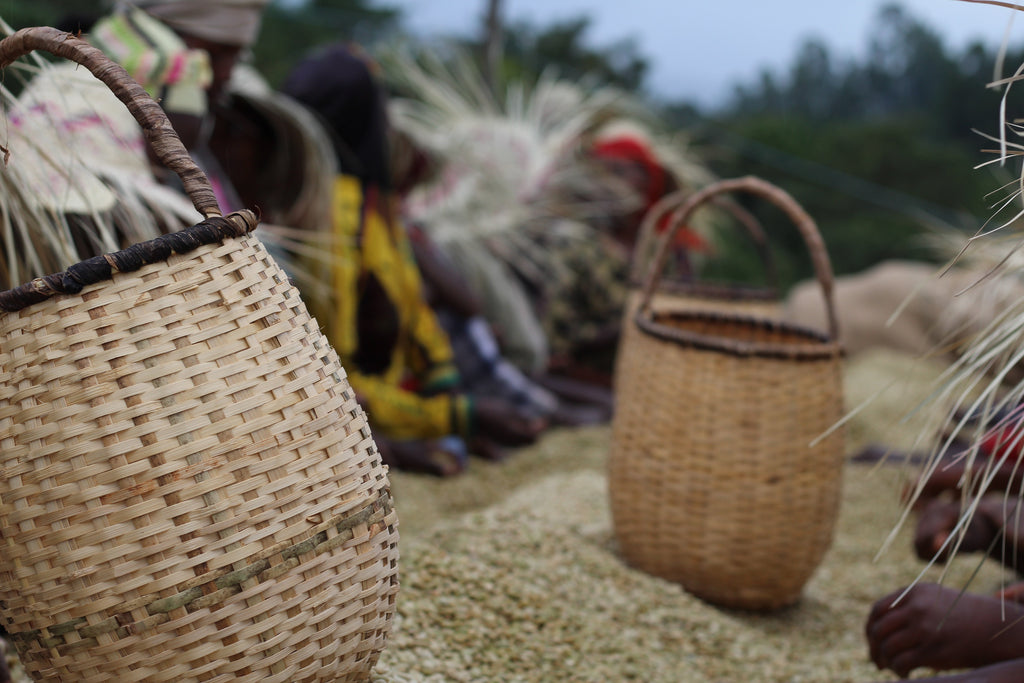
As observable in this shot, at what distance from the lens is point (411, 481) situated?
115 inches

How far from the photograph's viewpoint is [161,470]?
928mm

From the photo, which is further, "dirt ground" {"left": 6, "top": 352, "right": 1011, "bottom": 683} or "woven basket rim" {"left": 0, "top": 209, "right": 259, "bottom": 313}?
"dirt ground" {"left": 6, "top": 352, "right": 1011, "bottom": 683}

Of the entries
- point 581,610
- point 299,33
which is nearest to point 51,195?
point 581,610

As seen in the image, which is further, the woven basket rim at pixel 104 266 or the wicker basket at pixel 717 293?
the wicker basket at pixel 717 293

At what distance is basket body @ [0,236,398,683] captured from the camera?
0.93 metres

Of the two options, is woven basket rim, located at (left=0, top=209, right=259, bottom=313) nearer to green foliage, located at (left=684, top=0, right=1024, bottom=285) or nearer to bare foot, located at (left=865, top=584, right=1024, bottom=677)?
bare foot, located at (left=865, top=584, right=1024, bottom=677)

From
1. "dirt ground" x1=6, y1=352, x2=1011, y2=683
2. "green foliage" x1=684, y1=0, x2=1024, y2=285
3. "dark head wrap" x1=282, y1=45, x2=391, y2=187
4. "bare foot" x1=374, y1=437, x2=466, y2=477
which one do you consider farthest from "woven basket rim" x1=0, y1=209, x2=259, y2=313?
"green foliage" x1=684, y1=0, x2=1024, y2=285

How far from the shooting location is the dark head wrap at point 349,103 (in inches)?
123

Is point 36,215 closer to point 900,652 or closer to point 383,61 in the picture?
point 900,652

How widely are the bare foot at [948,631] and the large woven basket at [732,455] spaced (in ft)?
1.48

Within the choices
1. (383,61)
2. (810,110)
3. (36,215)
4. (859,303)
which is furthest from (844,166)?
(36,215)

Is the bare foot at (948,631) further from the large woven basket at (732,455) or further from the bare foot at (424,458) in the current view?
the bare foot at (424,458)

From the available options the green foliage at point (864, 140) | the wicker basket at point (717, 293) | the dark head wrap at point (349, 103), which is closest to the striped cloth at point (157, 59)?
the dark head wrap at point (349, 103)

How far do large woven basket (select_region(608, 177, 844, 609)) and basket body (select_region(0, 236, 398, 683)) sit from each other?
110cm
